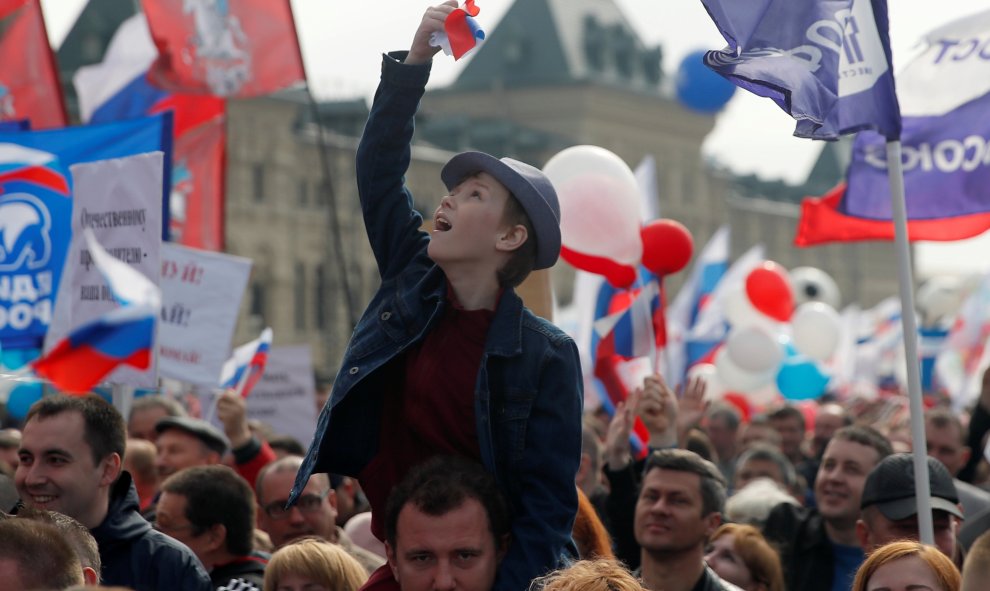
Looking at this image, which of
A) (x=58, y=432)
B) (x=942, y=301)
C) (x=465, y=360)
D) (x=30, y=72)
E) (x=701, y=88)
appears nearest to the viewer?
(x=465, y=360)

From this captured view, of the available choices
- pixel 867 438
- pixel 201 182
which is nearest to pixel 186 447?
pixel 867 438

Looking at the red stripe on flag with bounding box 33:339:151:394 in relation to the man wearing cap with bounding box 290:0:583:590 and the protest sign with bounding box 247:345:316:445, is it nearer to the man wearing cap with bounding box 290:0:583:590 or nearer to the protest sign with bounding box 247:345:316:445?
the man wearing cap with bounding box 290:0:583:590

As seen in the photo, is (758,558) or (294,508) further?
(294,508)

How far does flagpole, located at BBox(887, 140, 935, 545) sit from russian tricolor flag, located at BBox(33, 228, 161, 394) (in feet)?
9.91

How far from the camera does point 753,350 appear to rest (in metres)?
17.5

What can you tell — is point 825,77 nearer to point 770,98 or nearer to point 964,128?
point 770,98

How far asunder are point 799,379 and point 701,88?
21.9ft

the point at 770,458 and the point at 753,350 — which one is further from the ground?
the point at 753,350

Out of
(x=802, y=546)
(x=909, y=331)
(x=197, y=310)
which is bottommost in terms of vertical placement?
(x=802, y=546)

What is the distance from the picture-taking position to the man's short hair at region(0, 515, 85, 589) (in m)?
3.43

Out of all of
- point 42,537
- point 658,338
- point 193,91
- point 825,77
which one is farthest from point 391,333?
point 193,91

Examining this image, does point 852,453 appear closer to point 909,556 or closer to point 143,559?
point 909,556

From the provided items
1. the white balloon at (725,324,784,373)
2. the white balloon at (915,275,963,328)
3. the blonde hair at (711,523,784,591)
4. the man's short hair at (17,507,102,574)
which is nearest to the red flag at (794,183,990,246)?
the blonde hair at (711,523,784,591)

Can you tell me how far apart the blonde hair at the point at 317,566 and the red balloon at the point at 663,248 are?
10.0ft
